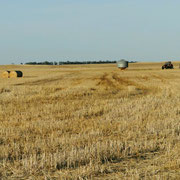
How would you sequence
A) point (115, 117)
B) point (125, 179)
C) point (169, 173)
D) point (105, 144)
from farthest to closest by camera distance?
1. point (115, 117)
2. point (105, 144)
3. point (169, 173)
4. point (125, 179)

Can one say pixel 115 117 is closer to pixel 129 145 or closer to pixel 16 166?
pixel 129 145

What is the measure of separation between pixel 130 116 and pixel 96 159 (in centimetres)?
480

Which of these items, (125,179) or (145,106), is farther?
(145,106)

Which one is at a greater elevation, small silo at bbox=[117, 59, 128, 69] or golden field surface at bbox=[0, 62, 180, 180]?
small silo at bbox=[117, 59, 128, 69]

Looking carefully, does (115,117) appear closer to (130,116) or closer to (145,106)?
(130,116)

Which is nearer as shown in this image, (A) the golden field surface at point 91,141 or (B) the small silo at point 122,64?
(A) the golden field surface at point 91,141

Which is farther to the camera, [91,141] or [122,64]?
[122,64]

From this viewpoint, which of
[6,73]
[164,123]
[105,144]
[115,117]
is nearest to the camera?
[105,144]

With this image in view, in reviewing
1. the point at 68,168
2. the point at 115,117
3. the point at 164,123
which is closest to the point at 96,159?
the point at 68,168

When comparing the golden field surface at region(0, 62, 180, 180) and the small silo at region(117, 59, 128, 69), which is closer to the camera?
the golden field surface at region(0, 62, 180, 180)

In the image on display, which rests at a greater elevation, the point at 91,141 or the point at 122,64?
the point at 122,64

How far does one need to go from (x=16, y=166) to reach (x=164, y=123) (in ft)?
15.5

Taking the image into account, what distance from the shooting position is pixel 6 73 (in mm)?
37688

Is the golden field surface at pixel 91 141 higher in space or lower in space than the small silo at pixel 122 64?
lower
